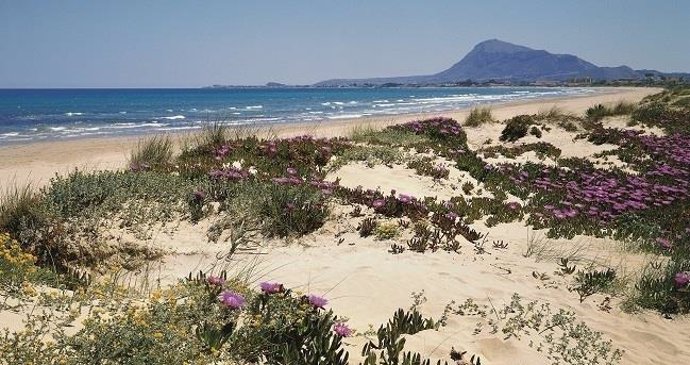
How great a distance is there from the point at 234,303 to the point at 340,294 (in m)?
1.73

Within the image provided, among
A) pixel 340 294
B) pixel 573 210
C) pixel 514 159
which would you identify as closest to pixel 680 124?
pixel 514 159

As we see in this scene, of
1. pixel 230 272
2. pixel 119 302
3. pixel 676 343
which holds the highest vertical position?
pixel 119 302

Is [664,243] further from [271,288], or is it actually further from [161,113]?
[161,113]

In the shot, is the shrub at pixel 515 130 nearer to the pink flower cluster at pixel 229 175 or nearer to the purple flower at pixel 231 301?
the pink flower cluster at pixel 229 175

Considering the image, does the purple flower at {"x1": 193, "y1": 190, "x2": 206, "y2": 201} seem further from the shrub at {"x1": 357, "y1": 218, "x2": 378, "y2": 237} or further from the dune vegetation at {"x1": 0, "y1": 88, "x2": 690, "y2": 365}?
the shrub at {"x1": 357, "y1": 218, "x2": 378, "y2": 237}

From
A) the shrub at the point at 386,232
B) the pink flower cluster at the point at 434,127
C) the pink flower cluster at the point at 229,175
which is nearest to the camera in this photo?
the shrub at the point at 386,232

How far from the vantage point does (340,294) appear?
5.49 m

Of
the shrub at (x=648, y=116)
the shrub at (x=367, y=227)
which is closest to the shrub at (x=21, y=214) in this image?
the shrub at (x=367, y=227)

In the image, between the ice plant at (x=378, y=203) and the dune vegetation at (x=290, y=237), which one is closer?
the dune vegetation at (x=290, y=237)

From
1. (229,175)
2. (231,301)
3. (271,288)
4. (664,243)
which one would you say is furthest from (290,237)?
(664,243)

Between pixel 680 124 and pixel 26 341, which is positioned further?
pixel 680 124

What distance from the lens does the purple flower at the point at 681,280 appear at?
19.4ft

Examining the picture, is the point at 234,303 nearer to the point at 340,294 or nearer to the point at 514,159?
the point at 340,294

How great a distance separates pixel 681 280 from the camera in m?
5.92
